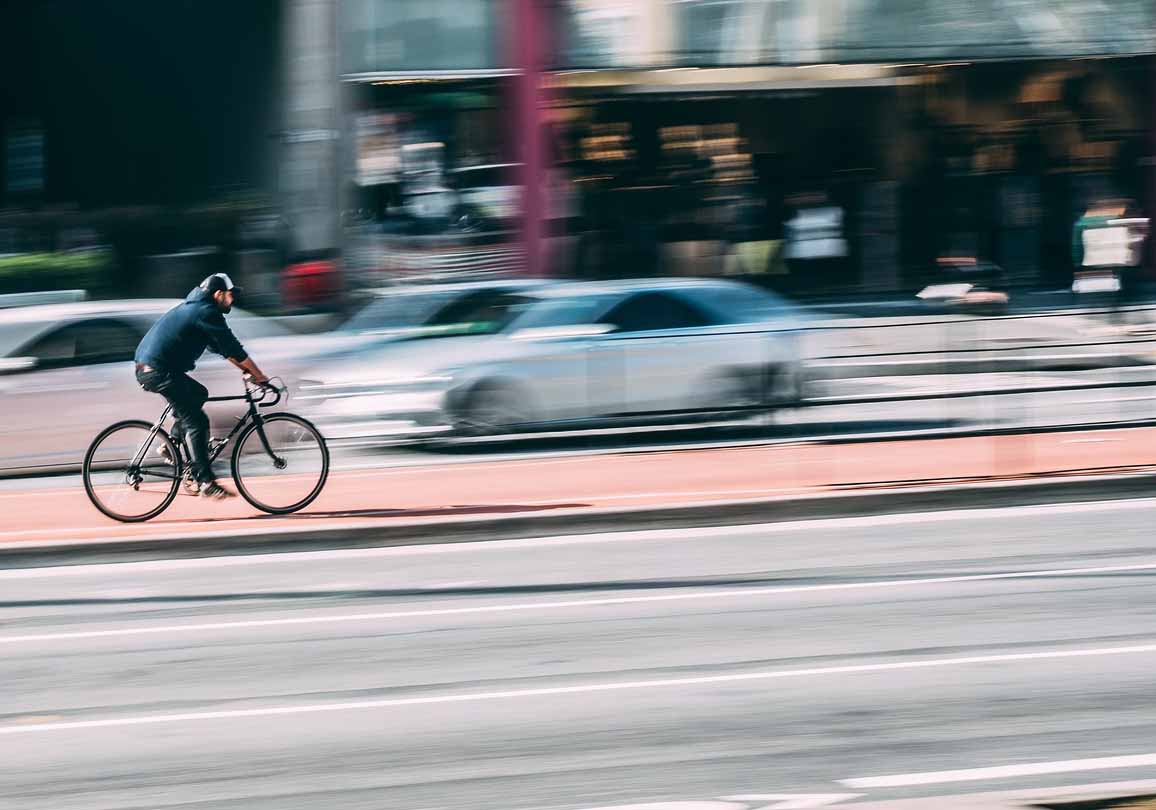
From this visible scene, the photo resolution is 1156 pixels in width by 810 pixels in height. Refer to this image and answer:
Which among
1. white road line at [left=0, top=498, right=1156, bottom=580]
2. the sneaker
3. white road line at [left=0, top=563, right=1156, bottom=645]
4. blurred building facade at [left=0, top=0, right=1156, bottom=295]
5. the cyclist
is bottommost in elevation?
white road line at [left=0, top=498, right=1156, bottom=580]

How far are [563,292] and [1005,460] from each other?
13.4ft

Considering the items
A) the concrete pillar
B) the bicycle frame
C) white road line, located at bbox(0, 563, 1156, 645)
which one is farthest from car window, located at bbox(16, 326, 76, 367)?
the concrete pillar

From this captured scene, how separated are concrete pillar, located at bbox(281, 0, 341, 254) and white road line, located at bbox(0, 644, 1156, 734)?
52.5ft

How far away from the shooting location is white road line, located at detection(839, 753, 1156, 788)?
5.41 metres

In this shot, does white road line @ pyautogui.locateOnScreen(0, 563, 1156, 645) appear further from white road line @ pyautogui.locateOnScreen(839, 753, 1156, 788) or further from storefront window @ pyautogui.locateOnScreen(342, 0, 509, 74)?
storefront window @ pyautogui.locateOnScreen(342, 0, 509, 74)

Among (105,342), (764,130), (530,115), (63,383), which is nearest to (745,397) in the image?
(105,342)

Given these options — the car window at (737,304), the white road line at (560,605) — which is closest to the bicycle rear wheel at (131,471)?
the white road line at (560,605)

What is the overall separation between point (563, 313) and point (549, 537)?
13.1 feet

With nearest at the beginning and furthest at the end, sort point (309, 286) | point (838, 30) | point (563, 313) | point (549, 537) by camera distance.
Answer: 1. point (549, 537)
2. point (563, 313)
3. point (309, 286)
4. point (838, 30)

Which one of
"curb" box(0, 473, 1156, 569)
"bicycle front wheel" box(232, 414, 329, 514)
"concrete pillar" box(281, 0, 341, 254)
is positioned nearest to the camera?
"curb" box(0, 473, 1156, 569)

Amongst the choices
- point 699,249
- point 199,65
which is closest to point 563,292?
point 699,249

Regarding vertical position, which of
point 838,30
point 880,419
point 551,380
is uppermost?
point 838,30

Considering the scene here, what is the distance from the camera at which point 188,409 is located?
10.8 m

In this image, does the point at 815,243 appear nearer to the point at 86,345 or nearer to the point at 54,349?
the point at 86,345
